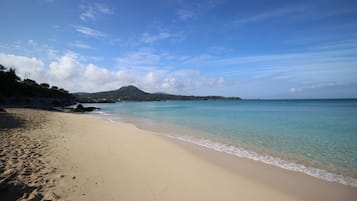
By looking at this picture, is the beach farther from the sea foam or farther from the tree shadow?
the tree shadow

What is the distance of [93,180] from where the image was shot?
4.50m

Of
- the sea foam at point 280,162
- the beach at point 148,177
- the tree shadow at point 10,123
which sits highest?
the tree shadow at point 10,123

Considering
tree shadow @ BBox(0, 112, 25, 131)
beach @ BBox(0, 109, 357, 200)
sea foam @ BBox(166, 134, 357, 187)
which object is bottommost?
sea foam @ BBox(166, 134, 357, 187)

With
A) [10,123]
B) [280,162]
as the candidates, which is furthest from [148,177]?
[10,123]

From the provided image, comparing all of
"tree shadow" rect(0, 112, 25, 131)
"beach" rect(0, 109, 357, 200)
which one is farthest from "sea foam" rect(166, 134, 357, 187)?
"tree shadow" rect(0, 112, 25, 131)

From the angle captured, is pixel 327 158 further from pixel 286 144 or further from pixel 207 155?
pixel 207 155

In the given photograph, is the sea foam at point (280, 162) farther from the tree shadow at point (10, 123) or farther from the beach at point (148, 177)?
the tree shadow at point (10, 123)

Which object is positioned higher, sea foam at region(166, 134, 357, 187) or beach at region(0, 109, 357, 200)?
beach at region(0, 109, 357, 200)

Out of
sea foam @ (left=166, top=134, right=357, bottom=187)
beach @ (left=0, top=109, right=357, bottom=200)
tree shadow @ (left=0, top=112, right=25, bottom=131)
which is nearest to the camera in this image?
beach @ (left=0, top=109, right=357, bottom=200)

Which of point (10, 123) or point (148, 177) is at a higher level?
point (10, 123)

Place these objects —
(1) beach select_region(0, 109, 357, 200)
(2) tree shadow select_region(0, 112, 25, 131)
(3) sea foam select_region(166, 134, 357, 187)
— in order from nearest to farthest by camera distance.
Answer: (1) beach select_region(0, 109, 357, 200)
(3) sea foam select_region(166, 134, 357, 187)
(2) tree shadow select_region(0, 112, 25, 131)

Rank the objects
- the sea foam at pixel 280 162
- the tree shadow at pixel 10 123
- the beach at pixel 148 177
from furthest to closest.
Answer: the tree shadow at pixel 10 123, the sea foam at pixel 280 162, the beach at pixel 148 177

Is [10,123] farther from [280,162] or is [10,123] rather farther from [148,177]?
[280,162]

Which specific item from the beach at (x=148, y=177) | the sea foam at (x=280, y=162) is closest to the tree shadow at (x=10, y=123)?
the beach at (x=148, y=177)
